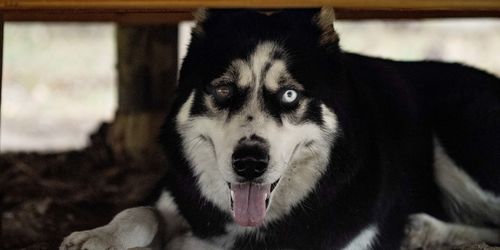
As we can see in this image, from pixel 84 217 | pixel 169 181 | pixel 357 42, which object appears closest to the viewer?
pixel 169 181

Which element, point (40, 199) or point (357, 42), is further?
point (357, 42)

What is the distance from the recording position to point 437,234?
3.71m

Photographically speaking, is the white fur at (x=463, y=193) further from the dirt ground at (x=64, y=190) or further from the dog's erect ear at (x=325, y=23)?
the dirt ground at (x=64, y=190)

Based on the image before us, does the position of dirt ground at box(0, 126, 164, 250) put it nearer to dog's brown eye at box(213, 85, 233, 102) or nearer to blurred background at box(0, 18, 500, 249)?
blurred background at box(0, 18, 500, 249)

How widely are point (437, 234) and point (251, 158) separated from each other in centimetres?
134

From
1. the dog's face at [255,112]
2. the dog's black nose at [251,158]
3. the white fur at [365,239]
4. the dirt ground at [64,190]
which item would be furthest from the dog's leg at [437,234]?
the dirt ground at [64,190]

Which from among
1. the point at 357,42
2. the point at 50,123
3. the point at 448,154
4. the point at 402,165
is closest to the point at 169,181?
the point at 402,165

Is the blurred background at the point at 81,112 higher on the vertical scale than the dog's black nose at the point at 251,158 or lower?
lower

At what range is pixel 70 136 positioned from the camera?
709 centimetres

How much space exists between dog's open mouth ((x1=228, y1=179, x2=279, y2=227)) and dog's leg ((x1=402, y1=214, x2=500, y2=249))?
1.03 meters

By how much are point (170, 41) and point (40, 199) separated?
1.41 m

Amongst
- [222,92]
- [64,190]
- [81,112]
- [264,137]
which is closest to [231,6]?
[222,92]

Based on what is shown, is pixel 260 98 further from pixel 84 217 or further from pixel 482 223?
pixel 84 217

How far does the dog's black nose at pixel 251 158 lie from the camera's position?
2.77 meters
